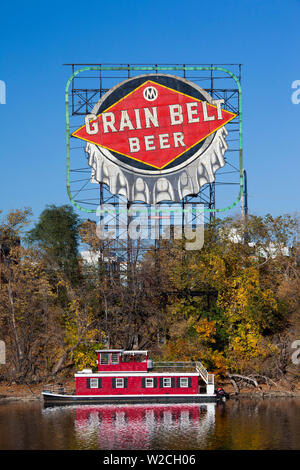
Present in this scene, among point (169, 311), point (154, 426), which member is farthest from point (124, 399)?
point (169, 311)

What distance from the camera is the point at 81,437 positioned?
136 ft

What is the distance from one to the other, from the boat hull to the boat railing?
1.64m

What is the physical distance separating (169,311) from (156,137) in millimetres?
15428

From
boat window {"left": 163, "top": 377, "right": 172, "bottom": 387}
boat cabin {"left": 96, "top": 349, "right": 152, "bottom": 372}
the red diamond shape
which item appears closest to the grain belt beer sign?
the red diamond shape

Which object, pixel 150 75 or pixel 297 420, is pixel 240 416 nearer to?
pixel 297 420

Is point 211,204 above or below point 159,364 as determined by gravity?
above

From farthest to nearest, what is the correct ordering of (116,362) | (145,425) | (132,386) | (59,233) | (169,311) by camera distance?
(59,233) < (169,311) < (116,362) < (132,386) < (145,425)

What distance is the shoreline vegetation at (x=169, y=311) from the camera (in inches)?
2322

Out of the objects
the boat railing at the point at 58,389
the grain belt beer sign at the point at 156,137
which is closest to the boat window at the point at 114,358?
the boat railing at the point at 58,389

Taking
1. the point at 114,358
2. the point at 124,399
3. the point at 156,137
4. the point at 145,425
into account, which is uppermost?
the point at 156,137

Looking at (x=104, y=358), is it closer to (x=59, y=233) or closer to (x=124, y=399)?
(x=124, y=399)

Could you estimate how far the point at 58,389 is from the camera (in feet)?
184

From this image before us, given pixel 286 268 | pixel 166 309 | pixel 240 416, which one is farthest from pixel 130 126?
pixel 240 416

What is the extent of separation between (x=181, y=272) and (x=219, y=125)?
1350 cm
